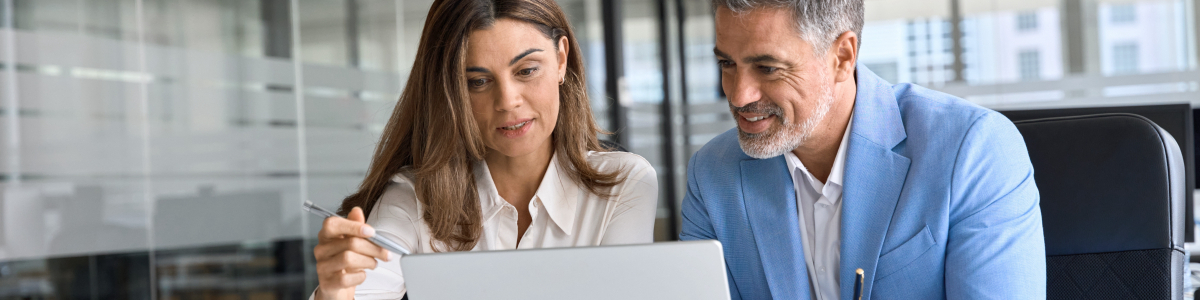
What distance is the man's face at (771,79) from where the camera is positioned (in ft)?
4.32

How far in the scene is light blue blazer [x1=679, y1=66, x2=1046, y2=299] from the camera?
1.23 m

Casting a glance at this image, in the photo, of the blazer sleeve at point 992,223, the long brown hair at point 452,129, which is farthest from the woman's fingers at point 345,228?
the blazer sleeve at point 992,223

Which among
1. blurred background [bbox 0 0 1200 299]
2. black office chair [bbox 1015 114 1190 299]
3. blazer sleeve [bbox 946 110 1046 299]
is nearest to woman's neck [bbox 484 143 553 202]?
blazer sleeve [bbox 946 110 1046 299]

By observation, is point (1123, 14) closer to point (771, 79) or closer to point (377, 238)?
point (771, 79)

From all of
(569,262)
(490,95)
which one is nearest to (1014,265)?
(569,262)

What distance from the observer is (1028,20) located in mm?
5371

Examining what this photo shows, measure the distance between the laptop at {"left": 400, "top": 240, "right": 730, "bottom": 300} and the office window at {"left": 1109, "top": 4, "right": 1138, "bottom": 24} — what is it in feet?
18.1

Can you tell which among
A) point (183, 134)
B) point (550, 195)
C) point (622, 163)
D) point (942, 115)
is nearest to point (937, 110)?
point (942, 115)

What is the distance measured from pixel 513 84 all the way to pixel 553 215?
0.88ft

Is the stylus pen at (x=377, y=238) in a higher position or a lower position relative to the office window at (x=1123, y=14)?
lower

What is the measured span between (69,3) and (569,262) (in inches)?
107

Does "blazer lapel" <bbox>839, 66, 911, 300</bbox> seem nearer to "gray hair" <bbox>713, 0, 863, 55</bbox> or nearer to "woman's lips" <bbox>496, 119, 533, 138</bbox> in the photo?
"gray hair" <bbox>713, 0, 863, 55</bbox>

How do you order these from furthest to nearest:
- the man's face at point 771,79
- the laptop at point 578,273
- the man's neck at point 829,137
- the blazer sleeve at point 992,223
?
the man's neck at point 829,137 → the man's face at point 771,79 → the blazer sleeve at point 992,223 → the laptop at point 578,273

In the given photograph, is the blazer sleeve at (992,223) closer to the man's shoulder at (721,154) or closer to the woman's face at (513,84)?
the man's shoulder at (721,154)
